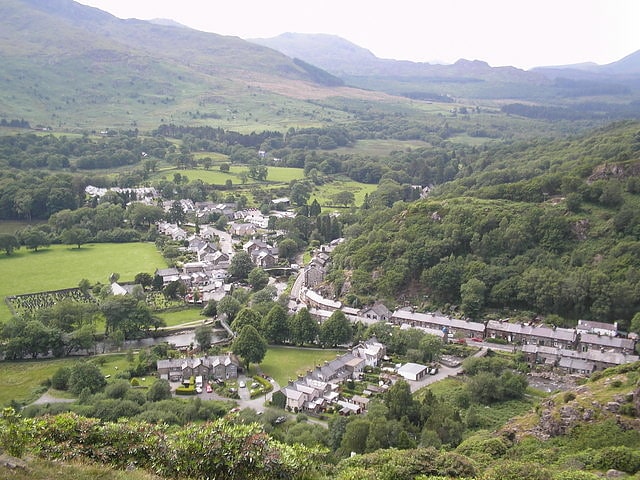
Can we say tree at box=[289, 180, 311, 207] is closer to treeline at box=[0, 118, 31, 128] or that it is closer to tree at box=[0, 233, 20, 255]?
tree at box=[0, 233, 20, 255]

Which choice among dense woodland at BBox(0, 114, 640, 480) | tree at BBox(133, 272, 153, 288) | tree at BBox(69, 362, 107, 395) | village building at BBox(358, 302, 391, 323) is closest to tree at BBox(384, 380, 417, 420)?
dense woodland at BBox(0, 114, 640, 480)

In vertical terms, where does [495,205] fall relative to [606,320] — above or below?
above

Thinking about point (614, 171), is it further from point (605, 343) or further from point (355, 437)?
point (355, 437)

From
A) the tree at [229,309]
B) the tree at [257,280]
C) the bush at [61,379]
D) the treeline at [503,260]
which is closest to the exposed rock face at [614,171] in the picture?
the treeline at [503,260]

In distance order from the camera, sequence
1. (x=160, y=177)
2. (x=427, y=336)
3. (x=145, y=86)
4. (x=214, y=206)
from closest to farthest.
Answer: (x=427, y=336)
(x=214, y=206)
(x=160, y=177)
(x=145, y=86)

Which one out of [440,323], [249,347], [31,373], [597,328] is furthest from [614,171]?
[31,373]

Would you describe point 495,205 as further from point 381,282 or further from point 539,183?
point 381,282

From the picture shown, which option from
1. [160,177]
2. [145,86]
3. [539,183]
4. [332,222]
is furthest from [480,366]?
[145,86]
